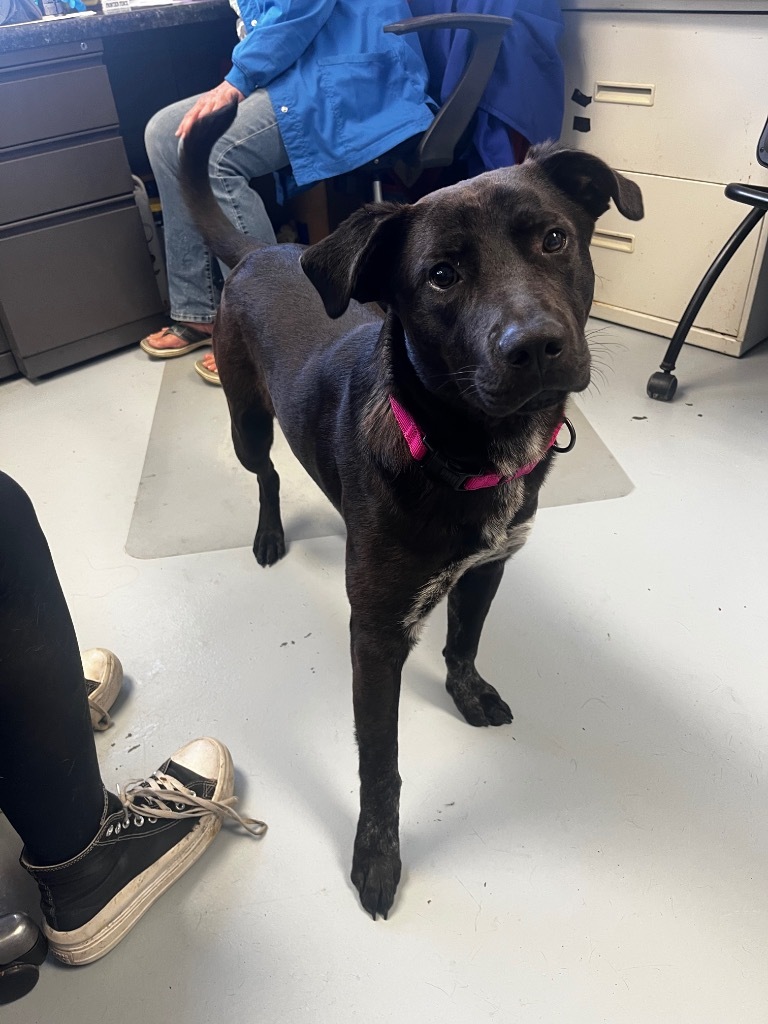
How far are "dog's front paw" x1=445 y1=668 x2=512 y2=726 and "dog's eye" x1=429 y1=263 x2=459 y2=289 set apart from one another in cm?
73

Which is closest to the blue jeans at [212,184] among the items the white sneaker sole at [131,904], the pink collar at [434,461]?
the pink collar at [434,461]

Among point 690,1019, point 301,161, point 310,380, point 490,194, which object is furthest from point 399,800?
point 301,161

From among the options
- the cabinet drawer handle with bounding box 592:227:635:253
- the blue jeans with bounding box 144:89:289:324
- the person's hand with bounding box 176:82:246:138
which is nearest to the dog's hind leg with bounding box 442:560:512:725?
the blue jeans with bounding box 144:89:289:324

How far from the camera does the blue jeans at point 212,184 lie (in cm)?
215

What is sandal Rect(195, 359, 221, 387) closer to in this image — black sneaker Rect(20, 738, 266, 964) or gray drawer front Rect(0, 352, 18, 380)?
gray drawer front Rect(0, 352, 18, 380)

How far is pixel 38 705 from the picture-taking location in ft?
2.84

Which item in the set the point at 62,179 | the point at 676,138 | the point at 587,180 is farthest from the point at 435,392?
the point at 62,179

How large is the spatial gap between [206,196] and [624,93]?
5.27 feet

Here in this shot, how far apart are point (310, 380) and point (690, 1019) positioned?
1.05 meters

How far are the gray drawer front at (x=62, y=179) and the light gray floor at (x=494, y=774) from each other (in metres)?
0.99

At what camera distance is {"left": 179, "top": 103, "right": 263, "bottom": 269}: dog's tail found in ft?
4.75

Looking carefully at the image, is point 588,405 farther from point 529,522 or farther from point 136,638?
point 136,638

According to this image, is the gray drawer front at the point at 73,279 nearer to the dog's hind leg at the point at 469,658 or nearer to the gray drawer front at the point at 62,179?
the gray drawer front at the point at 62,179

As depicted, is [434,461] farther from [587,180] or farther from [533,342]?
[587,180]
